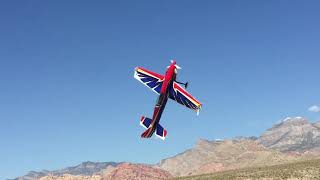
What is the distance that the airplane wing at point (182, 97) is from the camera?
125 ft

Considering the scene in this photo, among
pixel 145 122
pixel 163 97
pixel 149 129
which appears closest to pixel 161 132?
pixel 149 129

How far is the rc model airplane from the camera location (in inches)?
1513

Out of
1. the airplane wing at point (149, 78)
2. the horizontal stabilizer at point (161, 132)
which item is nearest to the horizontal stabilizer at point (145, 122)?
the horizontal stabilizer at point (161, 132)

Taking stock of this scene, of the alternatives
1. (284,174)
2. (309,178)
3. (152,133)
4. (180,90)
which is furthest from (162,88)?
(284,174)

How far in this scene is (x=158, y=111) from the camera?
39.9 meters

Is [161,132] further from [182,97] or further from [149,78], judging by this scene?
[149,78]

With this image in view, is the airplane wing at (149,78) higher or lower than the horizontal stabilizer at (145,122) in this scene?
higher

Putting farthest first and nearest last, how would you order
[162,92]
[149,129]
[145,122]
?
[145,122] → [149,129] → [162,92]

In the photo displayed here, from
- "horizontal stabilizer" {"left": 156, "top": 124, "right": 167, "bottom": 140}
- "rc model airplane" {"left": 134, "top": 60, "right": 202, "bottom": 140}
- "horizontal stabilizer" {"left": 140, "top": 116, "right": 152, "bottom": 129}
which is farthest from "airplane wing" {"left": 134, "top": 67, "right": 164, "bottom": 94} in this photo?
"horizontal stabilizer" {"left": 140, "top": 116, "right": 152, "bottom": 129}

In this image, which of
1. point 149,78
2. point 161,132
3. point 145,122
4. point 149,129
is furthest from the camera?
point 145,122

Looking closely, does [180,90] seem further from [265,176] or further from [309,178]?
[265,176]

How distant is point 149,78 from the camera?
Result: 4003 centimetres

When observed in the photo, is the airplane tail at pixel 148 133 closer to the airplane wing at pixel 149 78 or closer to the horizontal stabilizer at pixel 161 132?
the horizontal stabilizer at pixel 161 132

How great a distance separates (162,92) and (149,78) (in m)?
2.31
